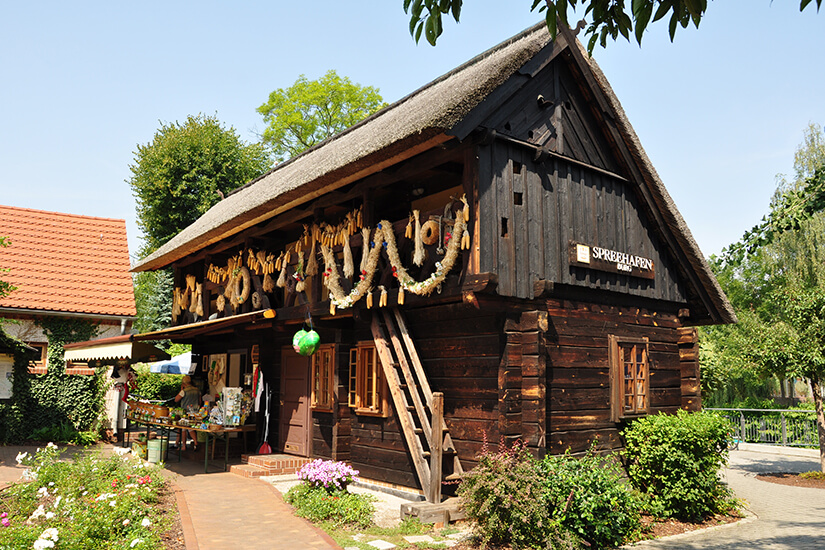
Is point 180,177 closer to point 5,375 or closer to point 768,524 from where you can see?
point 5,375

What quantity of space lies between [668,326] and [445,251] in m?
5.63

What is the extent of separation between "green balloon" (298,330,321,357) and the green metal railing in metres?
13.3

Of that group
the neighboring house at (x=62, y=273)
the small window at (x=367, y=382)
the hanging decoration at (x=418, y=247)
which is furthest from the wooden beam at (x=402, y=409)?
the neighboring house at (x=62, y=273)

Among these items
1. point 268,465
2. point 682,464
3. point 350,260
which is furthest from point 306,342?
point 682,464

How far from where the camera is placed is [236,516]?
9094 mm

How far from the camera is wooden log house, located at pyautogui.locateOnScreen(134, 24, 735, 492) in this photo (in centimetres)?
919

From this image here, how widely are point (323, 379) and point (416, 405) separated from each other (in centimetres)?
402

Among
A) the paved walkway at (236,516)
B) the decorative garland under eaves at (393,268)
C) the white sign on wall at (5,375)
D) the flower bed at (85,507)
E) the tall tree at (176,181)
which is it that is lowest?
the paved walkway at (236,516)

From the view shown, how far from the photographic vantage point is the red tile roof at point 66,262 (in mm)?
18844

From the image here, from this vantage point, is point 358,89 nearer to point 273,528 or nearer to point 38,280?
point 38,280

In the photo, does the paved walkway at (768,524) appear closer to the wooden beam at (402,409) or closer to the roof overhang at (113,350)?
the wooden beam at (402,409)

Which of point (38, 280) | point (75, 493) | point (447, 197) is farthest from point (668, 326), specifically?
point (38, 280)

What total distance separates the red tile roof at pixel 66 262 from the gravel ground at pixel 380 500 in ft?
32.7

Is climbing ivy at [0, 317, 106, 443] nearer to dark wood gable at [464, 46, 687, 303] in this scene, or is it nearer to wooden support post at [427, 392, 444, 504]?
wooden support post at [427, 392, 444, 504]
